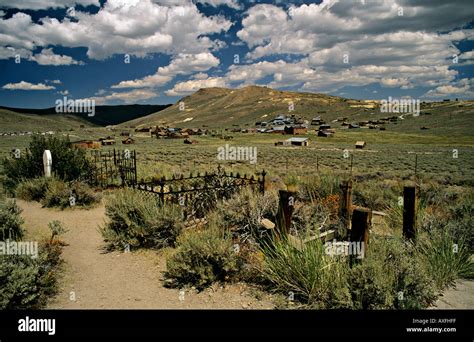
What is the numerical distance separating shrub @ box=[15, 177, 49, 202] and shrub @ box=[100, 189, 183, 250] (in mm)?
5189

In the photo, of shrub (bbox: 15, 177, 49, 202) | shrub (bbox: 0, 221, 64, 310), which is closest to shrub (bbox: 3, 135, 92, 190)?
shrub (bbox: 15, 177, 49, 202)

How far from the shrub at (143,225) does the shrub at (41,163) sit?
595cm

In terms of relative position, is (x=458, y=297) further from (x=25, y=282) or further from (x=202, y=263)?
(x=25, y=282)

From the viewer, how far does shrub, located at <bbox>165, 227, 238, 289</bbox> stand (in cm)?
504

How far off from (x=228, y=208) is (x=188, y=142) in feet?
183

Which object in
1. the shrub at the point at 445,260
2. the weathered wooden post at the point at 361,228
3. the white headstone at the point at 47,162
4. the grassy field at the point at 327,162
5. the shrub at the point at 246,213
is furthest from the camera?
A: the grassy field at the point at 327,162

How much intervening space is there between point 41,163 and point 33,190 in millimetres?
1642

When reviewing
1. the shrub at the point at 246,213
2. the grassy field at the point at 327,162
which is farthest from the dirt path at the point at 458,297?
the grassy field at the point at 327,162

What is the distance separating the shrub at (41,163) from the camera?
1195cm

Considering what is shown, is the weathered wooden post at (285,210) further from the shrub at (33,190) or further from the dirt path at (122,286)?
the shrub at (33,190)

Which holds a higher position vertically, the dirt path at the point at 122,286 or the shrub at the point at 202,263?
the shrub at the point at 202,263

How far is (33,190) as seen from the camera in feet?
35.7

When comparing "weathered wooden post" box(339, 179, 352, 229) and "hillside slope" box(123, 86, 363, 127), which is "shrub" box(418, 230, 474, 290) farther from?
"hillside slope" box(123, 86, 363, 127)
